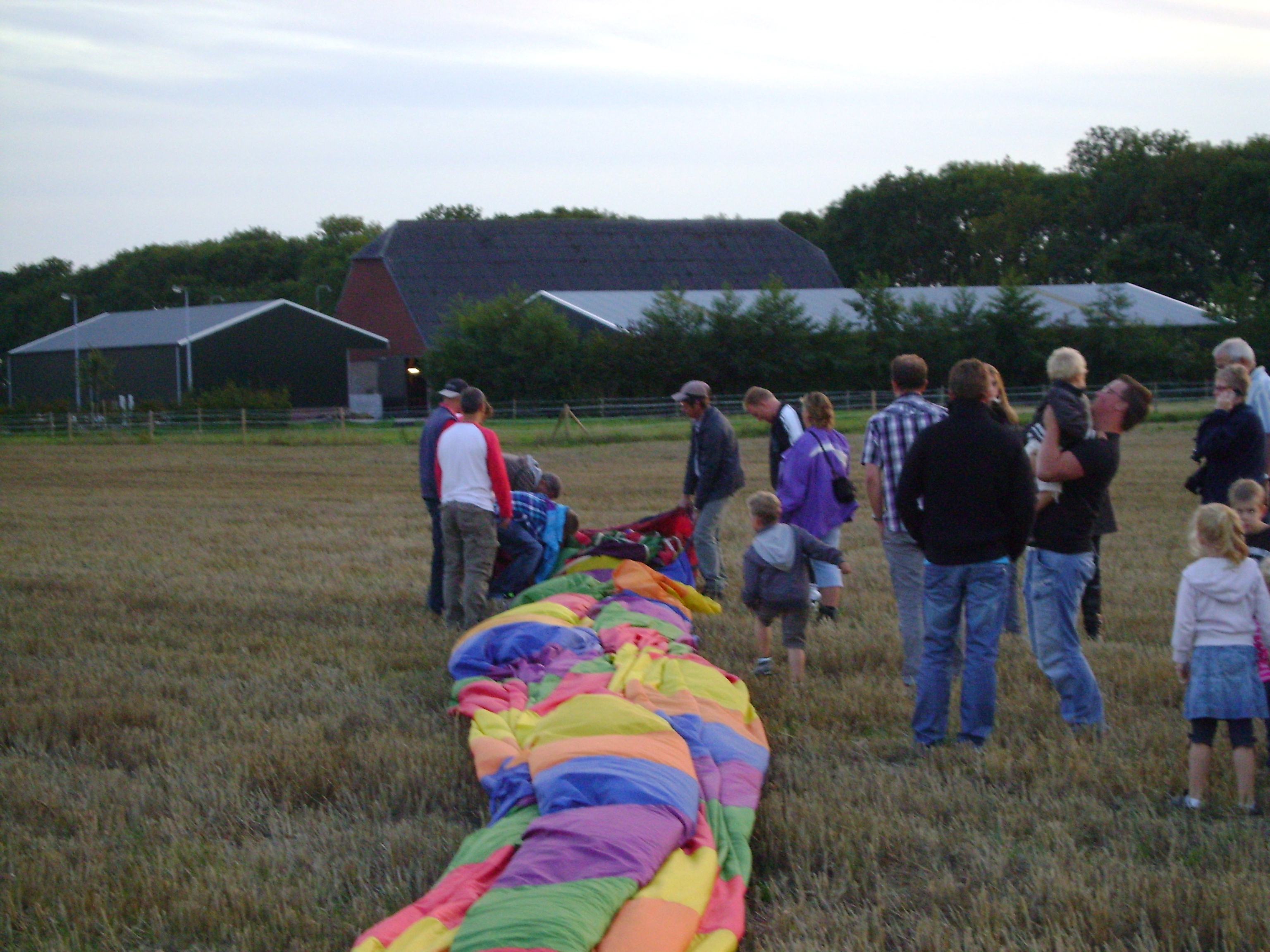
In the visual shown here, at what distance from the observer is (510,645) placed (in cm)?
625

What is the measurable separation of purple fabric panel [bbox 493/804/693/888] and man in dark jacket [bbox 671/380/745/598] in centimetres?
488

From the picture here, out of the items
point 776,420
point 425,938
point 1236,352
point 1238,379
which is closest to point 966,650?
point 1238,379

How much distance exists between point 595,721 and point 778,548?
2.09 meters

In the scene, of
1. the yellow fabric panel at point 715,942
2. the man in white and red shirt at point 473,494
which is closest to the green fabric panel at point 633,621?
the man in white and red shirt at point 473,494

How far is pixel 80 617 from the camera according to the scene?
8289 millimetres

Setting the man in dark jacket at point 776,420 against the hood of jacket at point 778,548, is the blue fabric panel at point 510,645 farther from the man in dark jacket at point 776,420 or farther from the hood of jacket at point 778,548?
the man in dark jacket at point 776,420

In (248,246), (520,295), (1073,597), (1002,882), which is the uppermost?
(248,246)

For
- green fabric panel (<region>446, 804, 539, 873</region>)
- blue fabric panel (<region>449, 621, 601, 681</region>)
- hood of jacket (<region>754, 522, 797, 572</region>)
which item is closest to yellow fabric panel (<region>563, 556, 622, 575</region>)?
blue fabric panel (<region>449, 621, 601, 681</region>)

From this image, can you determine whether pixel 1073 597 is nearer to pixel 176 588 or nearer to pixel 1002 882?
pixel 1002 882

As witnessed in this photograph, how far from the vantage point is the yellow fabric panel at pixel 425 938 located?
3064 mm

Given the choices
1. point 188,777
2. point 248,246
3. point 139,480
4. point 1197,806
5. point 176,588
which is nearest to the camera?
point 1197,806

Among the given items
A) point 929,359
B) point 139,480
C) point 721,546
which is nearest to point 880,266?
point 929,359

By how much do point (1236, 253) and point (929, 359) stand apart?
2457cm

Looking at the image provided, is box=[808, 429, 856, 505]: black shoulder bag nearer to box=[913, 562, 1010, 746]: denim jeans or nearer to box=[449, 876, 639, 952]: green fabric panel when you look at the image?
box=[913, 562, 1010, 746]: denim jeans
